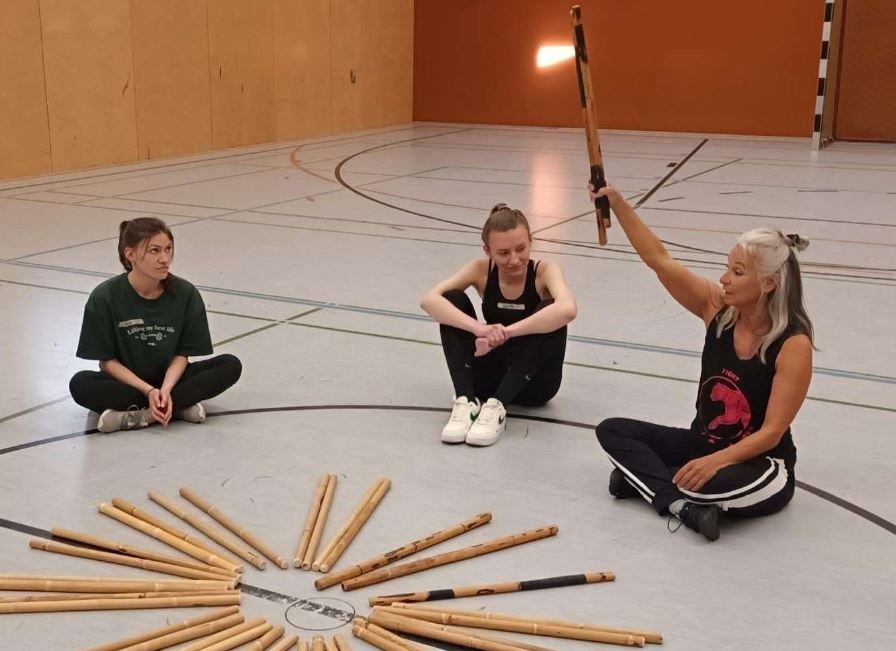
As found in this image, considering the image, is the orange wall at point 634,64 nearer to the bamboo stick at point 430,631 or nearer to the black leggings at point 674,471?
the black leggings at point 674,471

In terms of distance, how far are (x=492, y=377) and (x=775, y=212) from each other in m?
4.88

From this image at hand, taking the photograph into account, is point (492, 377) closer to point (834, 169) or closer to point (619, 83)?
point (834, 169)

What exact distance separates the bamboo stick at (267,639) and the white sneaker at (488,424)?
3.76 ft

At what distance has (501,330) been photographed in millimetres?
3215

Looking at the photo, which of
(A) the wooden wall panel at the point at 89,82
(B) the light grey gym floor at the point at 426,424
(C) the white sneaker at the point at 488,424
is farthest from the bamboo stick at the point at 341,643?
(A) the wooden wall panel at the point at 89,82

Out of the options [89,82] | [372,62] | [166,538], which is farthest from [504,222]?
[372,62]

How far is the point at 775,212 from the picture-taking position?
7.64 m

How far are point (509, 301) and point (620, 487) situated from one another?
884mm

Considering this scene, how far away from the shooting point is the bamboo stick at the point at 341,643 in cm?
200

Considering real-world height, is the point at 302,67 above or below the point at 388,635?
above

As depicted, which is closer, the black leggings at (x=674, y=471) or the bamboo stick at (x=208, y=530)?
the bamboo stick at (x=208, y=530)

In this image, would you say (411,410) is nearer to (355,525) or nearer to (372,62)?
(355,525)

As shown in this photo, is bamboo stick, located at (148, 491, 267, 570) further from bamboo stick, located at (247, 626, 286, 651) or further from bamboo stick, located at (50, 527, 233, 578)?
bamboo stick, located at (247, 626, 286, 651)

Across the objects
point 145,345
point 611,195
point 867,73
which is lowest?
point 145,345
